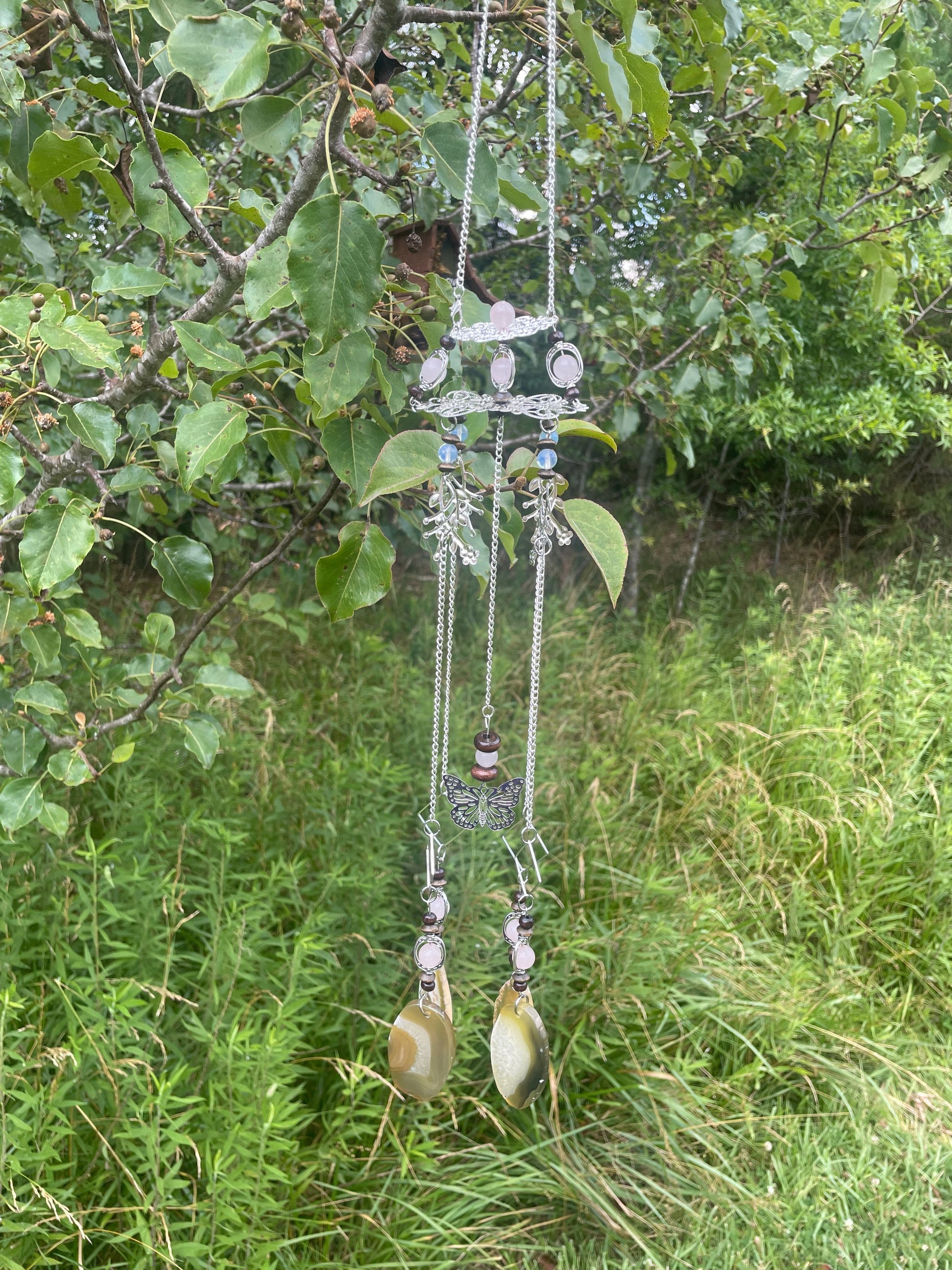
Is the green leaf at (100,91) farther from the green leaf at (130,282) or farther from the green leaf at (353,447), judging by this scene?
the green leaf at (353,447)

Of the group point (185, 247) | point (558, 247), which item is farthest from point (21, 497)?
point (558, 247)

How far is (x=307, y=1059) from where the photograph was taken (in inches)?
69.4

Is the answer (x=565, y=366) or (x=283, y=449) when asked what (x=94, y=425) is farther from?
(x=565, y=366)

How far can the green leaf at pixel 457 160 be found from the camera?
0.84 meters

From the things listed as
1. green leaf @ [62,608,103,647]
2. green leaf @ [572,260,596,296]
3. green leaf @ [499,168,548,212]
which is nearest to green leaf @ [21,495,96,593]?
green leaf @ [62,608,103,647]

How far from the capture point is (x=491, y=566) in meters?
0.95

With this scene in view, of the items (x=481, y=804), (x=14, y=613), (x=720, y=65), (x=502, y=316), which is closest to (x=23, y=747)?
(x=14, y=613)

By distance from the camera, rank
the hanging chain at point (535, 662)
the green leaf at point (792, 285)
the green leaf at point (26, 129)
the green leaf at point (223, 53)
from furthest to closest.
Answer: the green leaf at point (792, 285)
the green leaf at point (26, 129)
the hanging chain at point (535, 662)
the green leaf at point (223, 53)

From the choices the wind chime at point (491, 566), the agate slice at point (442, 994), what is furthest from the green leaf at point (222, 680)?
the agate slice at point (442, 994)

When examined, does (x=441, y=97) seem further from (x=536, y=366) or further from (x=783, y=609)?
(x=783, y=609)

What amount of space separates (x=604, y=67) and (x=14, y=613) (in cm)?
91

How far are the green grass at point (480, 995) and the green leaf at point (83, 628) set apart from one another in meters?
0.39

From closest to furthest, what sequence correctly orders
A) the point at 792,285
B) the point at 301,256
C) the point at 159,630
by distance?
the point at 301,256
the point at 159,630
the point at 792,285

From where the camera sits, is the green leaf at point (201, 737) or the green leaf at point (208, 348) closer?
the green leaf at point (208, 348)
